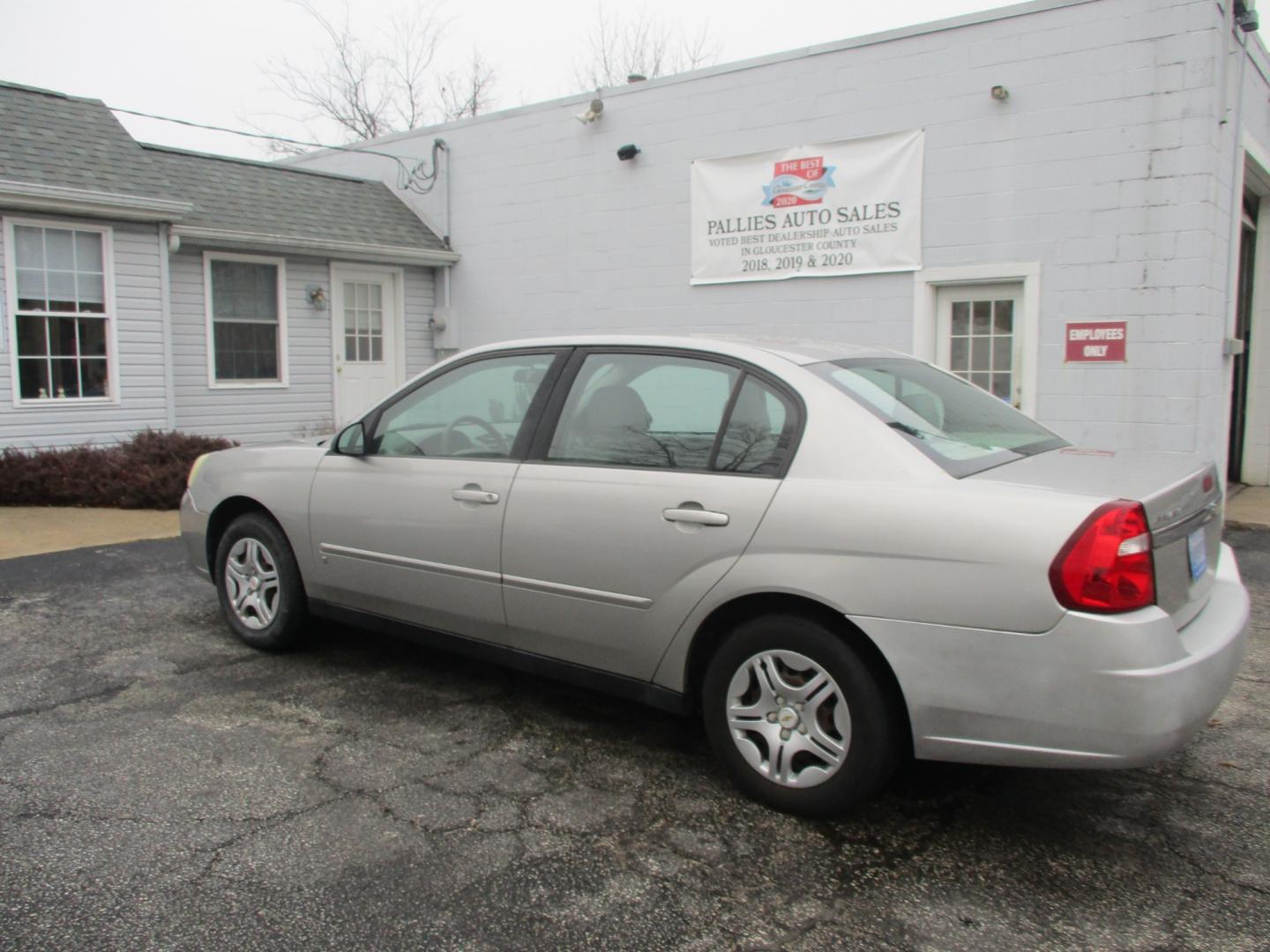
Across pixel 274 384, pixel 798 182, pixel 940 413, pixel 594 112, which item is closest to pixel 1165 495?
pixel 940 413

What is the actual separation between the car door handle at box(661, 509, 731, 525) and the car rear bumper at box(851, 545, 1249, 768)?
1.82 feet

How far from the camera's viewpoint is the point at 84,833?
120 inches

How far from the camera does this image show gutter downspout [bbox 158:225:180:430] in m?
10.8

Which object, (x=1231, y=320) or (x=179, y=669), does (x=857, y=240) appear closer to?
(x=1231, y=320)

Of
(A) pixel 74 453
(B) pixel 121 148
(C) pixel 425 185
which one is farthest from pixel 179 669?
(C) pixel 425 185

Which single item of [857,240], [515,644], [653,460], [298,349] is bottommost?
[515,644]

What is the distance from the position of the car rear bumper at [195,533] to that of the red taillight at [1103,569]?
13.4ft

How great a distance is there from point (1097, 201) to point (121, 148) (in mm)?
9755

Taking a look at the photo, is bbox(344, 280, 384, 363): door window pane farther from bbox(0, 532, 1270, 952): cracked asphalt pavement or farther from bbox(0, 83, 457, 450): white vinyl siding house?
bbox(0, 532, 1270, 952): cracked asphalt pavement

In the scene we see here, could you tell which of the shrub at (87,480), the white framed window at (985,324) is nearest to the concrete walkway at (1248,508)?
the white framed window at (985,324)

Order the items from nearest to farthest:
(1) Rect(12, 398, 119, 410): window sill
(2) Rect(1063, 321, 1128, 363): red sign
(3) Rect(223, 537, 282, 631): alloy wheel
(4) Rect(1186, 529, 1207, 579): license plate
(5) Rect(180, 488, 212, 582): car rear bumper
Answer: (4) Rect(1186, 529, 1207, 579): license plate, (3) Rect(223, 537, 282, 631): alloy wheel, (5) Rect(180, 488, 212, 582): car rear bumper, (2) Rect(1063, 321, 1128, 363): red sign, (1) Rect(12, 398, 119, 410): window sill

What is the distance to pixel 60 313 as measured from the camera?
10.1 meters

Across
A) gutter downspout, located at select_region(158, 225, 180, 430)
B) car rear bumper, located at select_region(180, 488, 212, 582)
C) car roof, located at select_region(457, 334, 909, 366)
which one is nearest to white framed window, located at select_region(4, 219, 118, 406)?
gutter downspout, located at select_region(158, 225, 180, 430)

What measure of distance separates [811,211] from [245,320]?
265 inches
